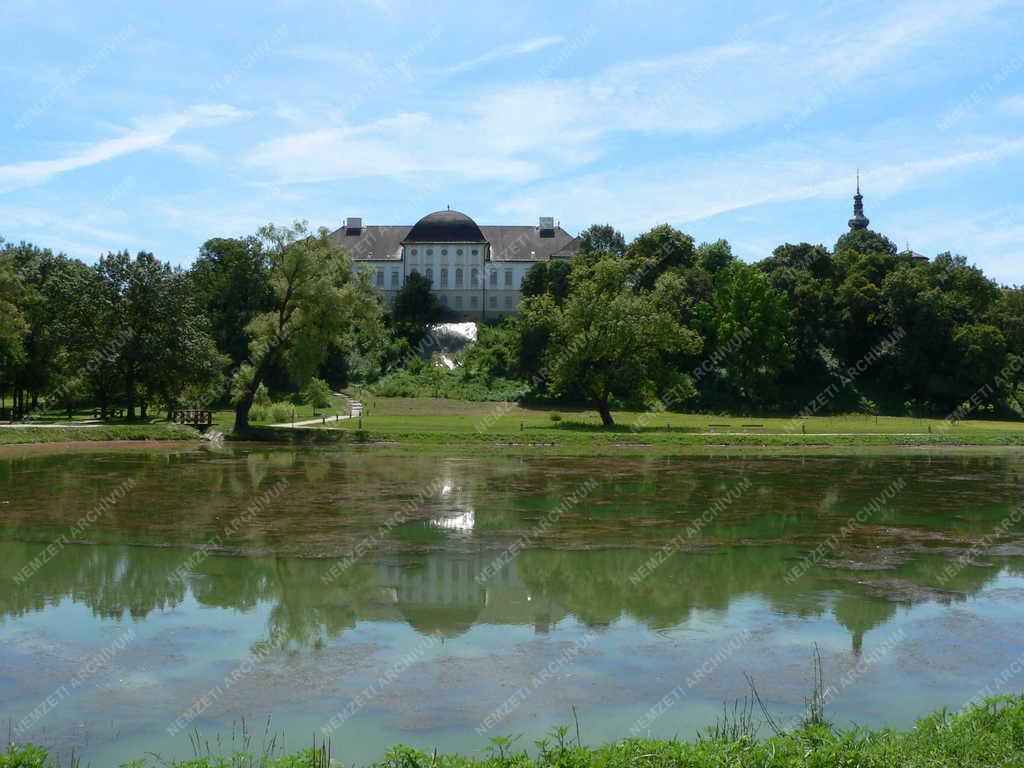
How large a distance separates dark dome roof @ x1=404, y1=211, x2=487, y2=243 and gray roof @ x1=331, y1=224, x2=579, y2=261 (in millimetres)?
2788

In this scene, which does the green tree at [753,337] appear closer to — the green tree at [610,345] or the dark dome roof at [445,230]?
the green tree at [610,345]

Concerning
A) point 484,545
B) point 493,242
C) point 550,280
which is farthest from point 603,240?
point 484,545

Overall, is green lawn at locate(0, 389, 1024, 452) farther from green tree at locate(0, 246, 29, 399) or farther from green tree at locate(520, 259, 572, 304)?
green tree at locate(520, 259, 572, 304)

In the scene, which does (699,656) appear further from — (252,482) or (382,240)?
(382,240)

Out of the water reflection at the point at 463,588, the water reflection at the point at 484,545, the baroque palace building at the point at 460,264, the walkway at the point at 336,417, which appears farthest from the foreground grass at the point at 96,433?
the baroque palace building at the point at 460,264

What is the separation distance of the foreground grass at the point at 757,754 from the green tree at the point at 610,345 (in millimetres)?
44506

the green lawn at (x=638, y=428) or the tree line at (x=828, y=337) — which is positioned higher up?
the tree line at (x=828, y=337)

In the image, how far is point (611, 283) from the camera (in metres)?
55.1

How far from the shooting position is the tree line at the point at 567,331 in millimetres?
47812

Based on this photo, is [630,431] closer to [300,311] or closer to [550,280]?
[300,311]

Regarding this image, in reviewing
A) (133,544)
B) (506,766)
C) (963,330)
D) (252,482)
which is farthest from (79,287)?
(963,330)

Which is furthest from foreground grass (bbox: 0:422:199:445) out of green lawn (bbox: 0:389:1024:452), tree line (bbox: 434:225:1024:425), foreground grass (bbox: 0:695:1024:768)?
foreground grass (bbox: 0:695:1024:768)

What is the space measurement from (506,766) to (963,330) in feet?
227

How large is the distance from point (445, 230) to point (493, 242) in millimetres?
7007
